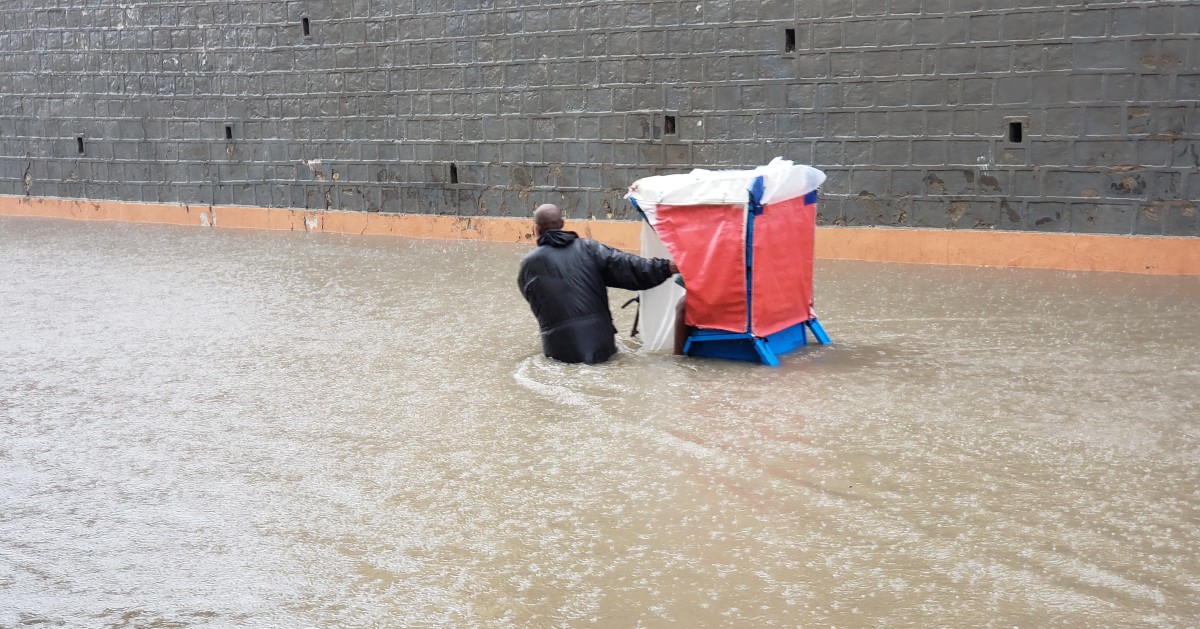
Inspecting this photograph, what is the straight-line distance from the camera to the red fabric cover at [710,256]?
637cm

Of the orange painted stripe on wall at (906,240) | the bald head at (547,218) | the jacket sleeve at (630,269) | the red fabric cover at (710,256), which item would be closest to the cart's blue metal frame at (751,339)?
the red fabric cover at (710,256)

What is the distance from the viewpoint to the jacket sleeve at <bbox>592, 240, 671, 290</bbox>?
6.51 metres

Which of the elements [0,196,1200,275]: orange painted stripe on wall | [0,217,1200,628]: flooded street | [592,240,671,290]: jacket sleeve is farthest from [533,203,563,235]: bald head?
[0,196,1200,275]: orange painted stripe on wall

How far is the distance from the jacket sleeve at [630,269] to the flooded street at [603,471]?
464mm

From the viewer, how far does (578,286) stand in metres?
6.63

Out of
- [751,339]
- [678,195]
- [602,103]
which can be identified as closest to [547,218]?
[678,195]

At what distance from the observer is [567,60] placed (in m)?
11.6

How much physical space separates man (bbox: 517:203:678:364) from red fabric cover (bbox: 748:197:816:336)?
0.34 metres

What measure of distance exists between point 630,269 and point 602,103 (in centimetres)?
521

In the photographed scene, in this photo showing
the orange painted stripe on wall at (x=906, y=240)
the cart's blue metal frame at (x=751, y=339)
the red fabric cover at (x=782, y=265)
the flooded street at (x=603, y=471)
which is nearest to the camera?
the flooded street at (x=603, y=471)

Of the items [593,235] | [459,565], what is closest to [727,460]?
[459,565]

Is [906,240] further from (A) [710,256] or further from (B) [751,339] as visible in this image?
(A) [710,256]

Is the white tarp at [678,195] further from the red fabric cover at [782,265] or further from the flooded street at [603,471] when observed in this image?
the flooded street at [603,471]

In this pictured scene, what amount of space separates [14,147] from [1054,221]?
46.2 feet
